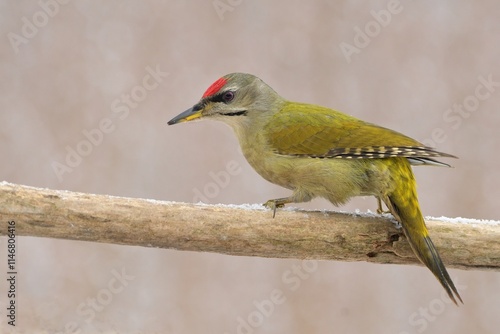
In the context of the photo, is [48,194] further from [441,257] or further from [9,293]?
[441,257]

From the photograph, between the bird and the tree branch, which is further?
the bird

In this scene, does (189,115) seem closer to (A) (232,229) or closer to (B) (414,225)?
(A) (232,229)

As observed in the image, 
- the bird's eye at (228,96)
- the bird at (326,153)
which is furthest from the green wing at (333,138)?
the bird's eye at (228,96)

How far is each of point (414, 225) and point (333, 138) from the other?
598mm

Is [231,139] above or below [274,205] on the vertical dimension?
above

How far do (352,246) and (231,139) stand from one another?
7.29 ft

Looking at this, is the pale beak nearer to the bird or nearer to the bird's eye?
the bird

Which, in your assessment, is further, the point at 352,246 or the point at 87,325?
the point at 87,325

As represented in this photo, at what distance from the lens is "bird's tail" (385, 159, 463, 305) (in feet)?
9.62

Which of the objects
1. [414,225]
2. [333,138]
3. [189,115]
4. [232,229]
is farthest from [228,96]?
[414,225]

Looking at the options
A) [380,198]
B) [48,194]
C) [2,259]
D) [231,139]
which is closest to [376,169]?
[380,198]

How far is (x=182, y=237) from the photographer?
3.02 meters

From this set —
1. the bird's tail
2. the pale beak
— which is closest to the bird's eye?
the pale beak

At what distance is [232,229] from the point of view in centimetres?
303
